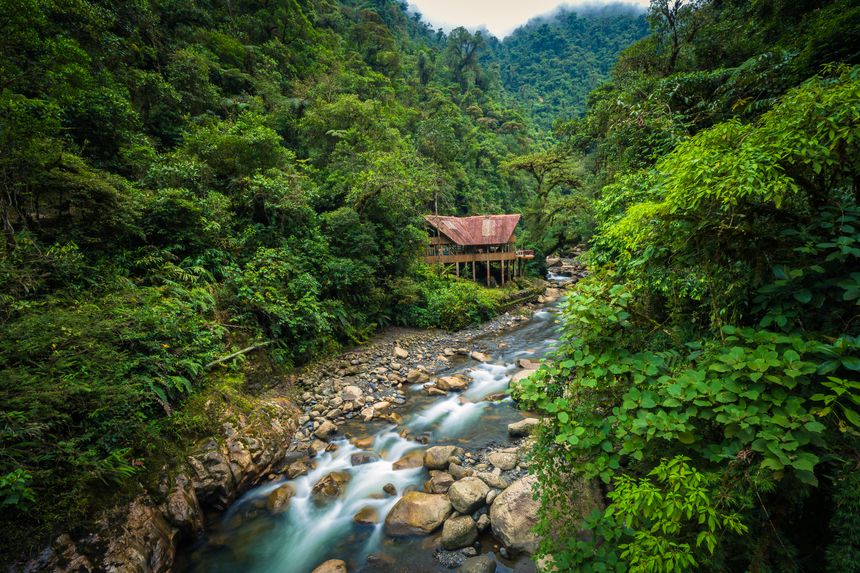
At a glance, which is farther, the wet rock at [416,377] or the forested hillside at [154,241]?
the wet rock at [416,377]

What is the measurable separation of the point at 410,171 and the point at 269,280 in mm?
9029

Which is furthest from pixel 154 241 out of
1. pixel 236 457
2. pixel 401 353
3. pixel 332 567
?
pixel 332 567

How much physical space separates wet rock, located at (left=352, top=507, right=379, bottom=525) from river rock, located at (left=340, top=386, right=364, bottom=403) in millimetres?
3335

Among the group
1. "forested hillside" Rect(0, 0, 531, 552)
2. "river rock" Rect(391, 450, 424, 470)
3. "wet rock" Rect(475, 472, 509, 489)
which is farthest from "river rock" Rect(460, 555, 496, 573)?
"forested hillside" Rect(0, 0, 531, 552)

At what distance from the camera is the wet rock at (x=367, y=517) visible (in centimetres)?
567

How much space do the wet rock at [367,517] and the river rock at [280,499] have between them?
136 centimetres

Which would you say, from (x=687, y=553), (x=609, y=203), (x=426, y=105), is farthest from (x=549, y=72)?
(x=687, y=553)

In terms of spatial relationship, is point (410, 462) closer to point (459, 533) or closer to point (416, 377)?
point (459, 533)

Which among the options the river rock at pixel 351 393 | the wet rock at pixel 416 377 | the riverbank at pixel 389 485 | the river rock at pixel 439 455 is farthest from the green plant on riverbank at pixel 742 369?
the wet rock at pixel 416 377

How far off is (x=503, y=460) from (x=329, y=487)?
11.4ft

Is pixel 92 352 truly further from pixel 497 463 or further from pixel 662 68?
pixel 662 68

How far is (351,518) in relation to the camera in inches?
230

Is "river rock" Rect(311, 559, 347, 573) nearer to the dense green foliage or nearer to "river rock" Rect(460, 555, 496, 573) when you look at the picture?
"river rock" Rect(460, 555, 496, 573)

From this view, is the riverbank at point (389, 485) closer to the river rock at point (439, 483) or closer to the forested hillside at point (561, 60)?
the river rock at point (439, 483)
